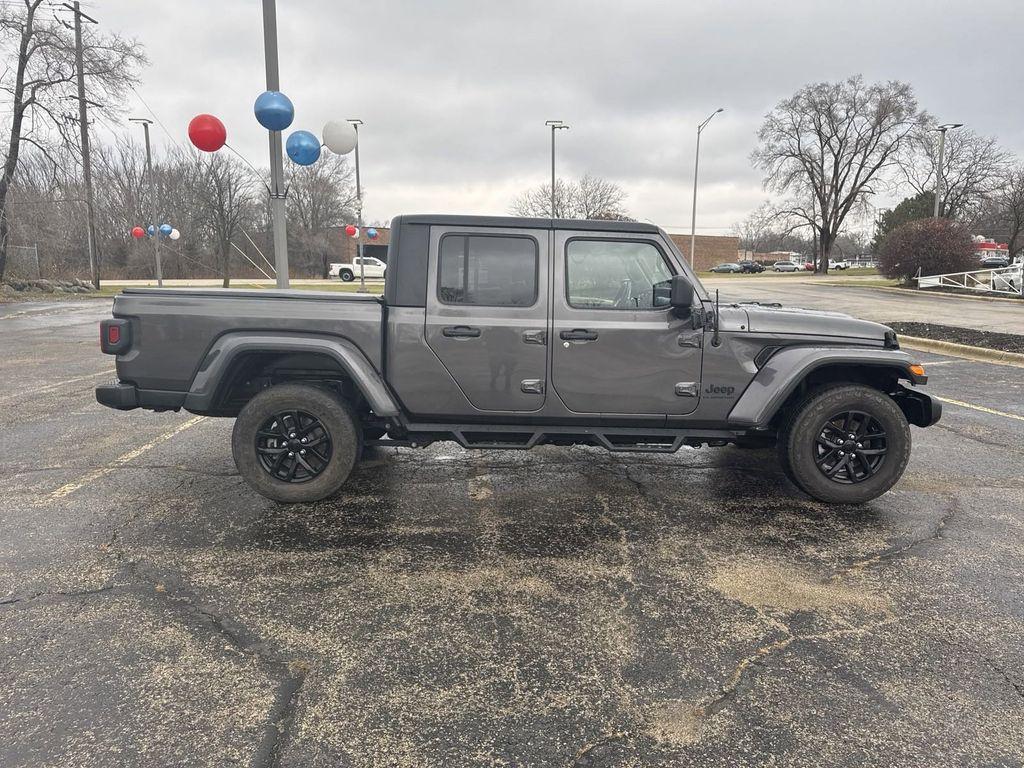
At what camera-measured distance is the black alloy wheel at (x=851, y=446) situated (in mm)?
4086

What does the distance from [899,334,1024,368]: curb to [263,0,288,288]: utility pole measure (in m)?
11.4

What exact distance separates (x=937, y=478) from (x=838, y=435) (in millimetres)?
1424

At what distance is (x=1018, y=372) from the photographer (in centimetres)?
920

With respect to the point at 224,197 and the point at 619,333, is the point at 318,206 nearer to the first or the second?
the point at 224,197

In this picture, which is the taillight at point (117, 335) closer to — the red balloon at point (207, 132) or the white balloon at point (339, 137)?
the red balloon at point (207, 132)

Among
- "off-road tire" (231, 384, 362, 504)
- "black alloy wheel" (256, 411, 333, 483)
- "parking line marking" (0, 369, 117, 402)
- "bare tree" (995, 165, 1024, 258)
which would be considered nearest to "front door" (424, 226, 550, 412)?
"off-road tire" (231, 384, 362, 504)

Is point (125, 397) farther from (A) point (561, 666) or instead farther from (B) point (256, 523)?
(A) point (561, 666)

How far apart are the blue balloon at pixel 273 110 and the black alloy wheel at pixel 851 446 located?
6983 mm

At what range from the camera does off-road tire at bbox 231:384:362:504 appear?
4.00 m

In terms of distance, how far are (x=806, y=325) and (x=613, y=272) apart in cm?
135

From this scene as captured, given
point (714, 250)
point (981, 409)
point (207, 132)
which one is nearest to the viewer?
point (981, 409)

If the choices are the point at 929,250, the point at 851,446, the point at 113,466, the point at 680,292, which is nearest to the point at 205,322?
the point at 113,466

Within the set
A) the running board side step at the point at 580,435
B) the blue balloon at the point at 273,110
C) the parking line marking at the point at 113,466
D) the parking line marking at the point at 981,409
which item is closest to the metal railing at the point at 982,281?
the parking line marking at the point at 981,409

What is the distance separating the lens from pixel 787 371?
3.93 m
